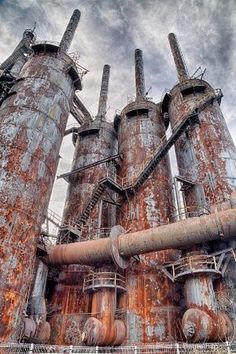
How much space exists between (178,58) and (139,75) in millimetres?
4435

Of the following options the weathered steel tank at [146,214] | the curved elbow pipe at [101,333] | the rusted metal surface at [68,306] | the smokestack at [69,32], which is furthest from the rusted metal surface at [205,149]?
the smokestack at [69,32]

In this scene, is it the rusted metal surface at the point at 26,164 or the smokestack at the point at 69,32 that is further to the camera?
the smokestack at the point at 69,32

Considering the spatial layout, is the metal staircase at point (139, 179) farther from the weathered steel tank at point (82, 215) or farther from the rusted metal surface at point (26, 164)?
the rusted metal surface at point (26, 164)

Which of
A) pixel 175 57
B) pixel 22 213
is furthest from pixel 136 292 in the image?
pixel 175 57

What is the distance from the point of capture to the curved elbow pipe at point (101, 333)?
429 inches

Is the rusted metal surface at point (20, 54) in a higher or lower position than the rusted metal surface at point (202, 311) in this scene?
higher

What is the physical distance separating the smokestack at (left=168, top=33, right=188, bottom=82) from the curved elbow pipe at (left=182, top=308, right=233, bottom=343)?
18999mm

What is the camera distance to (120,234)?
42.8ft

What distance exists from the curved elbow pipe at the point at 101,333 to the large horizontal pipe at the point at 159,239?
2.78 metres

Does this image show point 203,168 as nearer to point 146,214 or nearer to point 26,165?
point 146,214

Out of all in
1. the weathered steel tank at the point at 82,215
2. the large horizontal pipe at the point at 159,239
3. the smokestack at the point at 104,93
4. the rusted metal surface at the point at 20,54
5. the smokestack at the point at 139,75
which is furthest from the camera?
the rusted metal surface at the point at 20,54

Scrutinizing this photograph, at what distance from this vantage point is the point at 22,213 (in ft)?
41.3

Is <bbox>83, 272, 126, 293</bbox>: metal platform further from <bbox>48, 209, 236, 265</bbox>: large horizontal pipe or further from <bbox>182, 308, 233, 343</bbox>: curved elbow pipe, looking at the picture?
<bbox>182, 308, 233, 343</bbox>: curved elbow pipe

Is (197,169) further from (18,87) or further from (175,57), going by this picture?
(175,57)
